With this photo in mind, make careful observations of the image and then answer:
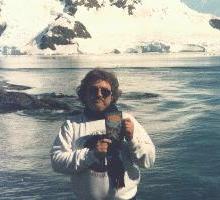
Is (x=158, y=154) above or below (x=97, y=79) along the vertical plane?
below

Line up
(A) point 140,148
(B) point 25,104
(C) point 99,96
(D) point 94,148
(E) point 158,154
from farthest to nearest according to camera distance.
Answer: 1. (B) point 25,104
2. (E) point 158,154
3. (C) point 99,96
4. (A) point 140,148
5. (D) point 94,148

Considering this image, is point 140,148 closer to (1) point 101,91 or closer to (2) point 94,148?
(2) point 94,148

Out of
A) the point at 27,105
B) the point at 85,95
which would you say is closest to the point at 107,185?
the point at 85,95

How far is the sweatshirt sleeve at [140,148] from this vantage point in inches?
278

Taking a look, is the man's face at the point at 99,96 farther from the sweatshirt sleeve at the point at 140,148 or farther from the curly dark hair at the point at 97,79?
the sweatshirt sleeve at the point at 140,148

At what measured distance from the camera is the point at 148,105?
47500 mm

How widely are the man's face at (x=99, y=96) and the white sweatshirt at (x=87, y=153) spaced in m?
0.18

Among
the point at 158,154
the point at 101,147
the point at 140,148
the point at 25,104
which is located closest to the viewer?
the point at 101,147

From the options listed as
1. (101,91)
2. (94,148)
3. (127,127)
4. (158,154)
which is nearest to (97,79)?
(101,91)

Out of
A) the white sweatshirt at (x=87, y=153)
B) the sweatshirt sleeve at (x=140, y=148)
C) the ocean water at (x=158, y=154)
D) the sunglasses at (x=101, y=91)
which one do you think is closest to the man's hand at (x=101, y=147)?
the white sweatshirt at (x=87, y=153)

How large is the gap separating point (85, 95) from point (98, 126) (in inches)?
18.7

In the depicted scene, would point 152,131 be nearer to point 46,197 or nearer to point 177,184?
point 177,184

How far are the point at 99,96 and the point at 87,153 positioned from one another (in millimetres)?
763

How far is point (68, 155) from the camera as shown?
711 centimetres
